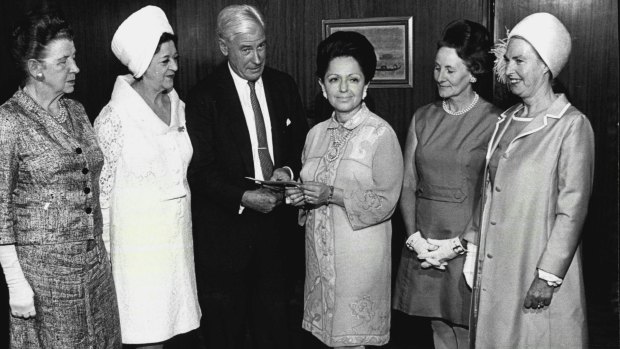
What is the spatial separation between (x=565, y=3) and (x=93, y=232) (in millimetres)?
2962

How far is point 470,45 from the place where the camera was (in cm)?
321

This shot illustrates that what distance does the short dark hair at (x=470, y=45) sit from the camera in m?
3.20

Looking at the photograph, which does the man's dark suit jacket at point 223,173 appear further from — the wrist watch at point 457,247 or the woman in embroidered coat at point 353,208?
the wrist watch at point 457,247

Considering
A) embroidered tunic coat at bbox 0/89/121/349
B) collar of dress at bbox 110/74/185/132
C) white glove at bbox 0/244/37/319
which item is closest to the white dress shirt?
collar of dress at bbox 110/74/185/132

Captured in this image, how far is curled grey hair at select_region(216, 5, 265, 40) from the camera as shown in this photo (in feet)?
11.2

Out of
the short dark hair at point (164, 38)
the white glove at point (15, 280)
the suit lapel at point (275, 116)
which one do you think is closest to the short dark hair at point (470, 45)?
the suit lapel at point (275, 116)

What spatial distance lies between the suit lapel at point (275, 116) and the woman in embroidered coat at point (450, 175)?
2.31 feet

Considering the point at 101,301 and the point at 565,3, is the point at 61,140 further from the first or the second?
the point at 565,3

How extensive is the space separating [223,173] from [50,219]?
98 cm

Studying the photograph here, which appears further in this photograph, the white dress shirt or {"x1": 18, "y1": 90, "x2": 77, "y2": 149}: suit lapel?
the white dress shirt

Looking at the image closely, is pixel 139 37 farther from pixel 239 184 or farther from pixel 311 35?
pixel 311 35

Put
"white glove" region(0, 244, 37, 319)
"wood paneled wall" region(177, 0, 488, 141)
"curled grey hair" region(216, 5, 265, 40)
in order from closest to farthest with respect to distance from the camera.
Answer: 1. "white glove" region(0, 244, 37, 319)
2. "curled grey hair" region(216, 5, 265, 40)
3. "wood paneled wall" region(177, 0, 488, 141)

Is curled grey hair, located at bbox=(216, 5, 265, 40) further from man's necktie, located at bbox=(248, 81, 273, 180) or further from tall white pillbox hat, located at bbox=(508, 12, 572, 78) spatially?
tall white pillbox hat, located at bbox=(508, 12, 572, 78)

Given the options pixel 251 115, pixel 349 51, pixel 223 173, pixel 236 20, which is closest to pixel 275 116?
pixel 251 115
